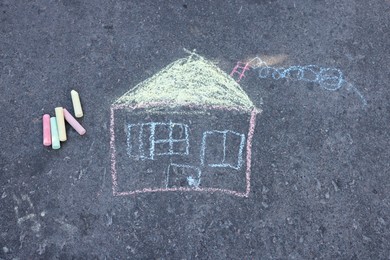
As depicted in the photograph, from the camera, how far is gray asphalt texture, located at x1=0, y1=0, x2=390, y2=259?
3.15 meters

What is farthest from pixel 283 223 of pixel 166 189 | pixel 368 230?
pixel 166 189

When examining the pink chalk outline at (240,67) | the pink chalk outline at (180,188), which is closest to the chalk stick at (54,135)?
the pink chalk outline at (180,188)

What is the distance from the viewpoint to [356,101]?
11.9 ft

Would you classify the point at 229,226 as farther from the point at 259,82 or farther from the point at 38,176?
the point at 38,176

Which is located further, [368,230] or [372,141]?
[372,141]

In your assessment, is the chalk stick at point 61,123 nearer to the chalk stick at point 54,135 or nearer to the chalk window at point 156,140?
the chalk stick at point 54,135

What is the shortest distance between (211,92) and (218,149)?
1.60 feet

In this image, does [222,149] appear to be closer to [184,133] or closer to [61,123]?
[184,133]

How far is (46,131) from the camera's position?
3.33 meters

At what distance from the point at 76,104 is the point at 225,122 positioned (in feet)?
3.90

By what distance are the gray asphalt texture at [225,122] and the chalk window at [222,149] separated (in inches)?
5.3

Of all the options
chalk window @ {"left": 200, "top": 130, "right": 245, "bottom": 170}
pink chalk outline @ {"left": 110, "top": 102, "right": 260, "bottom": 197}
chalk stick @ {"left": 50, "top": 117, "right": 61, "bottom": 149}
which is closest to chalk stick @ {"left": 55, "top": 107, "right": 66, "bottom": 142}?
chalk stick @ {"left": 50, "top": 117, "right": 61, "bottom": 149}

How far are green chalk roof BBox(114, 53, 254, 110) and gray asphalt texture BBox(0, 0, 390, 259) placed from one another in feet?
0.27

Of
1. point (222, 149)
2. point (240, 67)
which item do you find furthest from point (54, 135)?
point (240, 67)
